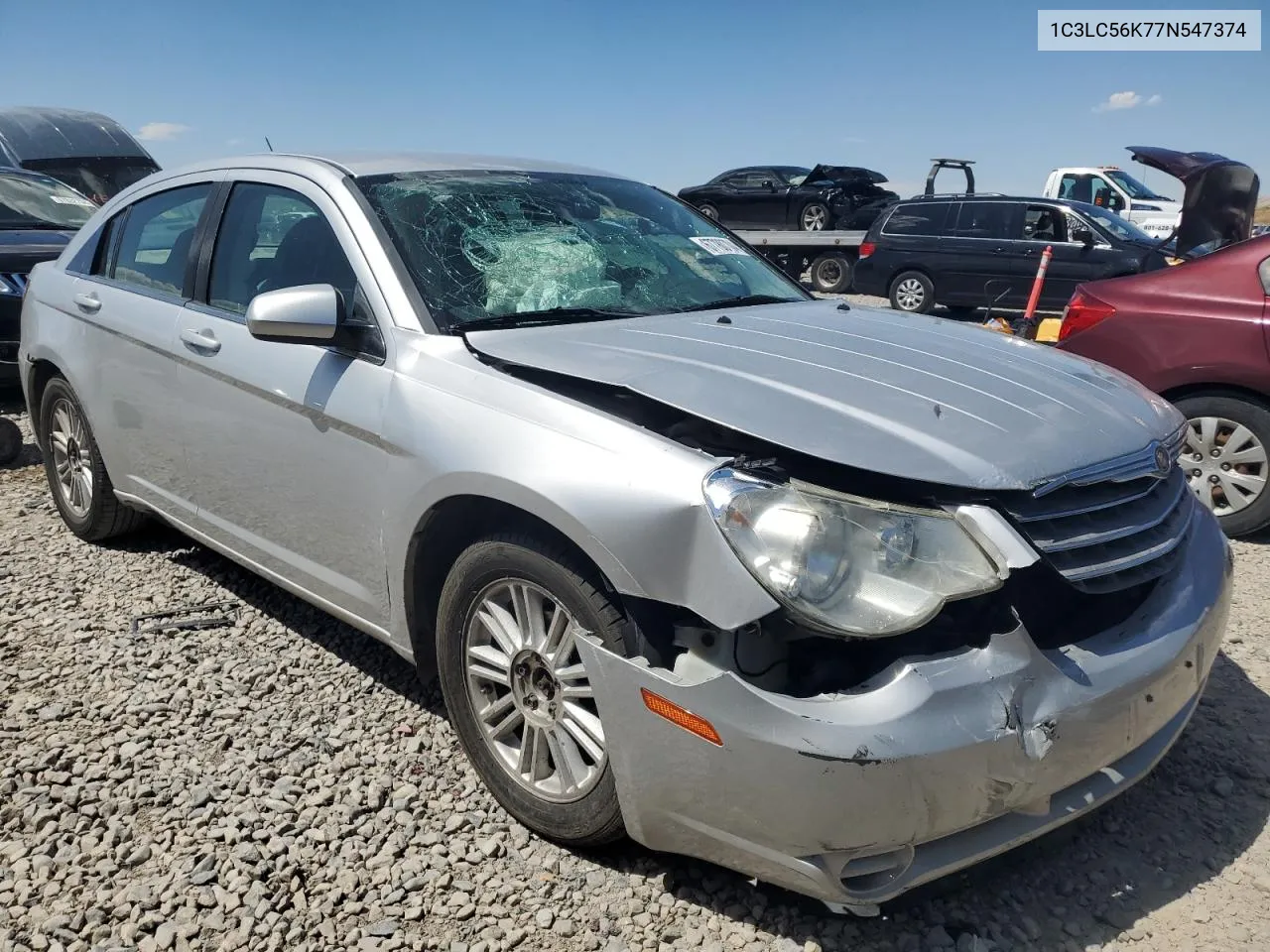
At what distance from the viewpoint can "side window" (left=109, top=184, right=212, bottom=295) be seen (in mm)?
3738

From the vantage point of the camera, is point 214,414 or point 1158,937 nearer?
point 1158,937

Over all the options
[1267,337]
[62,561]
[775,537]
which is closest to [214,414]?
[62,561]

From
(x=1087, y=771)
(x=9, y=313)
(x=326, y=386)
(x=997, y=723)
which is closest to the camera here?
(x=997, y=723)

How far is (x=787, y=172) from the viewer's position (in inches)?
800

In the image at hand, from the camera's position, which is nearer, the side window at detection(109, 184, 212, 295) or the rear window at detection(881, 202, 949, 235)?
the side window at detection(109, 184, 212, 295)

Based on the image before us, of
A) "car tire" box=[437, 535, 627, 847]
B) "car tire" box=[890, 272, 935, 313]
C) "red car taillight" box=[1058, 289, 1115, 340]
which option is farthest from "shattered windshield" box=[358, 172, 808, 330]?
"car tire" box=[890, 272, 935, 313]

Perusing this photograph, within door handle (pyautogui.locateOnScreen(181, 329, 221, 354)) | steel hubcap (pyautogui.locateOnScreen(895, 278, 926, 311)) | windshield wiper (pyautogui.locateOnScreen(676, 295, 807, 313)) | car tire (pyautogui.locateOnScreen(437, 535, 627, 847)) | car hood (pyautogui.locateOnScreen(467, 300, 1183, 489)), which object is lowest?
steel hubcap (pyautogui.locateOnScreen(895, 278, 926, 311))

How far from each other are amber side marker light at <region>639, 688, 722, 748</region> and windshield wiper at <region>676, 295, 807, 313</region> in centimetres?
146

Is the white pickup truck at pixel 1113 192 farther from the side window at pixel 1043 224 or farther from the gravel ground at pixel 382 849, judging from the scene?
the gravel ground at pixel 382 849

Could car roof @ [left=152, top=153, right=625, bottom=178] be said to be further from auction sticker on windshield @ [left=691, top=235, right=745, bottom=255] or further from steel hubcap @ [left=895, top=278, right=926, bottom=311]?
steel hubcap @ [left=895, top=278, right=926, bottom=311]

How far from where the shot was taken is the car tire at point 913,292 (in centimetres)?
1361

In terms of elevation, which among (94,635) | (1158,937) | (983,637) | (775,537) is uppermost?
(775,537)

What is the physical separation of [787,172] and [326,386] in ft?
61.8

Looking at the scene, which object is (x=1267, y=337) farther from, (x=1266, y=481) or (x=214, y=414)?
(x=214, y=414)
